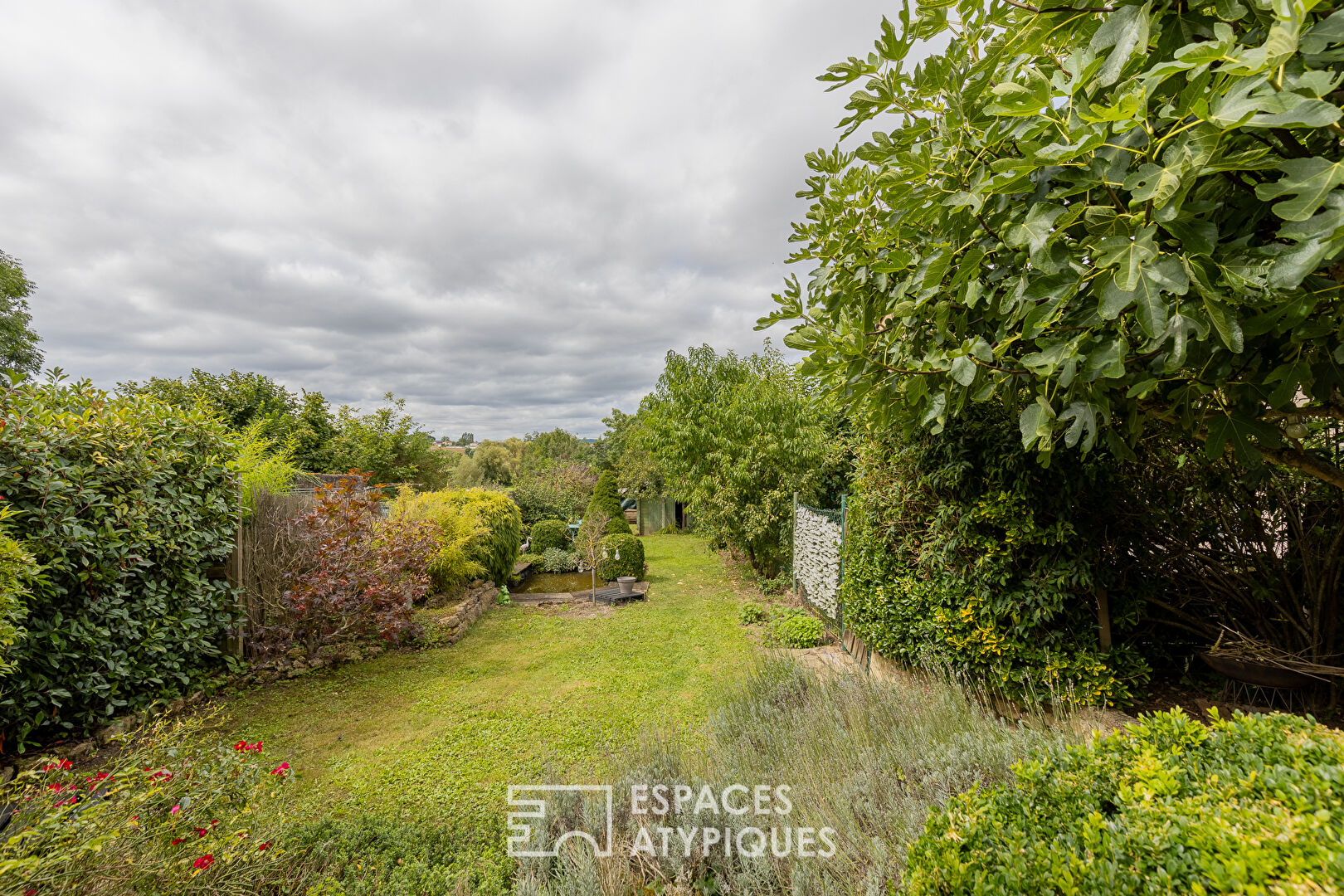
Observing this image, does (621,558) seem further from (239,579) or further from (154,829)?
(154,829)

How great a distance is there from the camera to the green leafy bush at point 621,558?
35.9 ft

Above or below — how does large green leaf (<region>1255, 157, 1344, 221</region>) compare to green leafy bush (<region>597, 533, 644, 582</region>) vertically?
above

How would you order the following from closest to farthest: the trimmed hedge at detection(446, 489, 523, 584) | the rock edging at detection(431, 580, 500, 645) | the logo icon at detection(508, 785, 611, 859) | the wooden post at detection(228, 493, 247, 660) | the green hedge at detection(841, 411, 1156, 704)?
the logo icon at detection(508, 785, 611, 859)
the green hedge at detection(841, 411, 1156, 704)
the wooden post at detection(228, 493, 247, 660)
the rock edging at detection(431, 580, 500, 645)
the trimmed hedge at detection(446, 489, 523, 584)

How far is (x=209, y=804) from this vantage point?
230 centimetres

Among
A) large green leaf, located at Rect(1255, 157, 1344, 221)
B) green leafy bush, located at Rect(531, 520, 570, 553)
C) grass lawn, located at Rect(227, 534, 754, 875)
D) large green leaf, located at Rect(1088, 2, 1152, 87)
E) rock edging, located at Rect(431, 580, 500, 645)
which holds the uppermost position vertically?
large green leaf, located at Rect(1088, 2, 1152, 87)

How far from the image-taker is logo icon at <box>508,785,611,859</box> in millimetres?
2406

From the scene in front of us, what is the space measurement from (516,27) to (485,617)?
8.09 m

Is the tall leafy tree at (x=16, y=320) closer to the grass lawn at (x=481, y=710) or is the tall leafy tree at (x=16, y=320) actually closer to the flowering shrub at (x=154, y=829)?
the grass lawn at (x=481, y=710)

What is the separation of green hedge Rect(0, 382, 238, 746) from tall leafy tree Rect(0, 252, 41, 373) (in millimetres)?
24040

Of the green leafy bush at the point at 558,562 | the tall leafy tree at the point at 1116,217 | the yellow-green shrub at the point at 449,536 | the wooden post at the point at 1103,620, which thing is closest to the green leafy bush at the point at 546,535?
the green leafy bush at the point at 558,562

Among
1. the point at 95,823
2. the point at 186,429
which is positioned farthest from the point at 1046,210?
the point at 186,429

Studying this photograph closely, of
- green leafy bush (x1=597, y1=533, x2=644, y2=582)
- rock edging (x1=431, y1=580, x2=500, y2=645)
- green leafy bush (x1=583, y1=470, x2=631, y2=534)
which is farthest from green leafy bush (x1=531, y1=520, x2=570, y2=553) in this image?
rock edging (x1=431, y1=580, x2=500, y2=645)

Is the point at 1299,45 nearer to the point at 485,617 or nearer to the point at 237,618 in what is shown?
the point at 237,618

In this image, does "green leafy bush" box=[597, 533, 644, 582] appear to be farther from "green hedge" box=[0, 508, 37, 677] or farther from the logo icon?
"green hedge" box=[0, 508, 37, 677]
